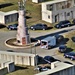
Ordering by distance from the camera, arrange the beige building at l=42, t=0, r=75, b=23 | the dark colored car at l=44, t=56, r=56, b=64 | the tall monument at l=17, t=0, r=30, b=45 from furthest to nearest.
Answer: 1. the beige building at l=42, t=0, r=75, b=23
2. the tall monument at l=17, t=0, r=30, b=45
3. the dark colored car at l=44, t=56, r=56, b=64

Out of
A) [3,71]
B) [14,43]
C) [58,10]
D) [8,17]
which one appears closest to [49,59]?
[3,71]

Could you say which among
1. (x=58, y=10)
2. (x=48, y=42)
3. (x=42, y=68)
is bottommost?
(x=42, y=68)

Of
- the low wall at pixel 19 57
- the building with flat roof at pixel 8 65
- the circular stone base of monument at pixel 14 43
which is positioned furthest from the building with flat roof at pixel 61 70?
the circular stone base of monument at pixel 14 43

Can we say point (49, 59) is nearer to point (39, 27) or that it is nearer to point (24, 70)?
point (24, 70)

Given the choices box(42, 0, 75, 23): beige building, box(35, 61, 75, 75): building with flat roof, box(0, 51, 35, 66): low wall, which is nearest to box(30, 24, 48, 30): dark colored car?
box(42, 0, 75, 23): beige building

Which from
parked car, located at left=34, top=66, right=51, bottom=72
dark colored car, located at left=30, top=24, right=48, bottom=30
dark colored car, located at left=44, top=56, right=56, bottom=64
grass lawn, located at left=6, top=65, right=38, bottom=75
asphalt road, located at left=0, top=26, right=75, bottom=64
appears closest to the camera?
grass lawn, located at left=6, top=65, right=38, bottom=75

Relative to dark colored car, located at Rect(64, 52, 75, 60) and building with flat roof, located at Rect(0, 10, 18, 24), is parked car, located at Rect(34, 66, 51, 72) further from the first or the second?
building with flat roof, located at Rect(0, 10, 18, 24)

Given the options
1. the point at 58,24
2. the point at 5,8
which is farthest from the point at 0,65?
the point at 5,8
